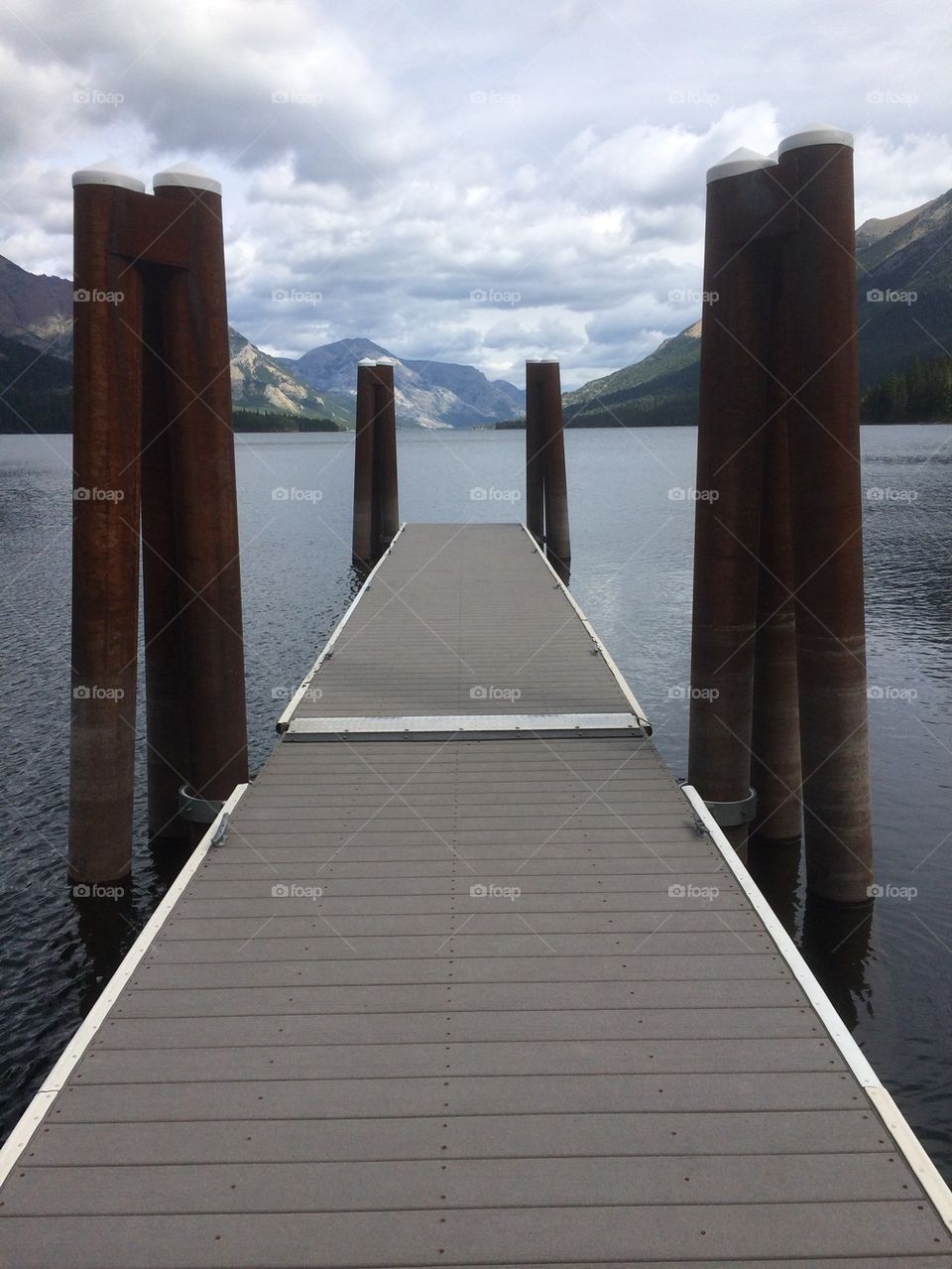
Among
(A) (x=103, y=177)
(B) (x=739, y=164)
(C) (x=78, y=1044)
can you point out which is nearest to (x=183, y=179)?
(A) (x=103, y=177)

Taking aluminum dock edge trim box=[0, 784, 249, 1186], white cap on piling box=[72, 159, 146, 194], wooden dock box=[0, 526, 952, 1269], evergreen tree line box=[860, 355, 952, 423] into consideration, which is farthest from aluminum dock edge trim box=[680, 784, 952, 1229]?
evergreen tree line box=[860, 355, 952, 423]

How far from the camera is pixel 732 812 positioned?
35.6 feet

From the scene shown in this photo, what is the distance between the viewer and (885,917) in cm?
1161

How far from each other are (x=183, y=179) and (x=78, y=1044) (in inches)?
348

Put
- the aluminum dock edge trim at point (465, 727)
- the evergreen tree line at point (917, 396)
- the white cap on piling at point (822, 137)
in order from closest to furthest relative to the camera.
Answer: the white cap on piling at point (822, 137) < the aluminum dock edge trim at point (465, 727) < the evergreen tree line at point (917, 396)

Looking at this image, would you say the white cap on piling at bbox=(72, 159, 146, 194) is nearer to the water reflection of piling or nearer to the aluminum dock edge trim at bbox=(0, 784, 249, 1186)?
the aluminum dock edge trim at bbox=(0, 784, 249, 1186)

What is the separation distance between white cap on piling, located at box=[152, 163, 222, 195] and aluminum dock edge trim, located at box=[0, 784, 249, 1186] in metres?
7.26

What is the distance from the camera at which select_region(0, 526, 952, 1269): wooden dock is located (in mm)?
4559

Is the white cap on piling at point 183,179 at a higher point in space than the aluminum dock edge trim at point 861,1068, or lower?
higher

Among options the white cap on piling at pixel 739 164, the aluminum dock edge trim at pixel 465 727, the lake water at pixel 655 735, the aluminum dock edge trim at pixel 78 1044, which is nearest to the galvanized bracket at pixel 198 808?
the aluminum dock edge trim at pixel 465 727

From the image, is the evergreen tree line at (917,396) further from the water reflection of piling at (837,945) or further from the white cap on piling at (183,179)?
the white cap on piling at (183,179)

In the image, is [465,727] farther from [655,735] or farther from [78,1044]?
[655,735]

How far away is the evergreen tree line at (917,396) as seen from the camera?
12056 centimetres

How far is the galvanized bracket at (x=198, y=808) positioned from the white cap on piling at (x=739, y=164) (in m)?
9.09
